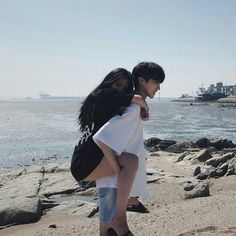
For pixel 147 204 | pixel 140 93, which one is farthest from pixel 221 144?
pixel 140 93

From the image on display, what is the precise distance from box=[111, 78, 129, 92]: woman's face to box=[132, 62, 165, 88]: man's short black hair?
14 centimetres

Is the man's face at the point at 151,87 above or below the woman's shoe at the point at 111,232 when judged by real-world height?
above

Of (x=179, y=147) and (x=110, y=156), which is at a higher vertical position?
(x=110, y=156)

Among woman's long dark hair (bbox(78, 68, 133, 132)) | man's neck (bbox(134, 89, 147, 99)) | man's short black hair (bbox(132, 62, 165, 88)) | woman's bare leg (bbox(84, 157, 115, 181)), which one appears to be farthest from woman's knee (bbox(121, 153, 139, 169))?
man's short black hair (bbox(132, 62, 165, 88))

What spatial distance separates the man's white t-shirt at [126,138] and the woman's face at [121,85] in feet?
0.64

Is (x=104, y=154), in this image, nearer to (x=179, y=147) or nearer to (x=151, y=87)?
(x=151, y=87)

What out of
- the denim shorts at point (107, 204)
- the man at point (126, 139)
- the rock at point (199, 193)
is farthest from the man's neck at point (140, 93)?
the rock at point (199, 193)

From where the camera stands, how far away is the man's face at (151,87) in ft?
11.7

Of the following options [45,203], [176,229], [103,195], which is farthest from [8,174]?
[103,195]

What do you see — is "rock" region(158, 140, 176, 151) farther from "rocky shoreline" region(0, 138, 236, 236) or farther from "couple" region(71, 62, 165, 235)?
"couple" region(71, 62, 165, 235)

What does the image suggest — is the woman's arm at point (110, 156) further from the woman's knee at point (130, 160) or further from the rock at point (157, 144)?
the rock at point (157, 144)

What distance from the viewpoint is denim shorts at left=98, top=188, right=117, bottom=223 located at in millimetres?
3475

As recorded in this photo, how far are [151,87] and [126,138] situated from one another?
54cm

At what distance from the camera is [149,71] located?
352cm
